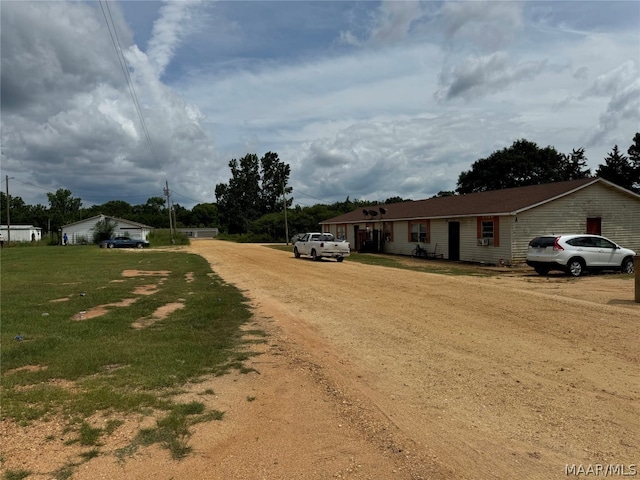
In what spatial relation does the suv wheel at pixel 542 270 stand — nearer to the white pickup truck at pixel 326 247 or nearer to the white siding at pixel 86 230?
the white pickup truck at pixel 326 247

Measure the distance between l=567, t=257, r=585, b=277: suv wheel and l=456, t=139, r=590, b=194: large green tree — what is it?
44.1m

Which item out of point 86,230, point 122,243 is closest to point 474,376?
point 122,243

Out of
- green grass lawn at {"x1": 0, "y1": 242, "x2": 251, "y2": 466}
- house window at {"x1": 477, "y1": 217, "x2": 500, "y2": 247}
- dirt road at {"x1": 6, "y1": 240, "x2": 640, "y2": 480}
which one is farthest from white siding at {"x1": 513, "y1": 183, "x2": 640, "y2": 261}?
green grass lawn at {"x1": 0, "y1": 242, "x2": 251, "y2": 466}

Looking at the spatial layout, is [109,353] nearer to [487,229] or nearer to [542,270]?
[542,270]

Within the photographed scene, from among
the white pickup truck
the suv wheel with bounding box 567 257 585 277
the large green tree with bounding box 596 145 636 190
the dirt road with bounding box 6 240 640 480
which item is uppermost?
the large green tree with bounding box 596 145 636 190

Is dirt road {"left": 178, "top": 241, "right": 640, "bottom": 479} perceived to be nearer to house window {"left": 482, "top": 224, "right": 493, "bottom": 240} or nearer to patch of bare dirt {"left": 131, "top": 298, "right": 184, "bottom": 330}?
patch of bare dirt {"left": 131, "top": 298, "right": 184, "bottom": 330}

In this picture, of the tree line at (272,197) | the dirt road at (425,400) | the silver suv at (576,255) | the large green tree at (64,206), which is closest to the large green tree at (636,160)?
the tree line at (272,197)

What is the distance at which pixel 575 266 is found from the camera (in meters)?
18.2

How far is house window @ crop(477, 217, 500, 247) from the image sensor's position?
24.6 m

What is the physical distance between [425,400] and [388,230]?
31699 millimetres

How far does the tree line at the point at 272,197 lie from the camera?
195 ft

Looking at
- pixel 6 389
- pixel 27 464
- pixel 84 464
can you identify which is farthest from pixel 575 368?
pixel 6 389

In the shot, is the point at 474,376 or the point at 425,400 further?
the point at 474,376

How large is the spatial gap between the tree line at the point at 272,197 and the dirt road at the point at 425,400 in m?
48.4
